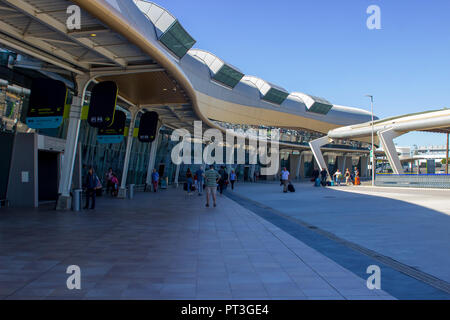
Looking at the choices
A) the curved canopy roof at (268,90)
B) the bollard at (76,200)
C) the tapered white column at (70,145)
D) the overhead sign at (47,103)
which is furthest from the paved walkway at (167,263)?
the curved canopy roof at (268,90)

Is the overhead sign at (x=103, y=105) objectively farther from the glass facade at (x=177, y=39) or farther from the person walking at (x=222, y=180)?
the glass facade at (x=177, y=39)

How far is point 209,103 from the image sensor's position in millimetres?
58750

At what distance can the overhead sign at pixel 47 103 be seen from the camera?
12180 millimetres

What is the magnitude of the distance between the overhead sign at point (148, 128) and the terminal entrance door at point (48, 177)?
183 inches

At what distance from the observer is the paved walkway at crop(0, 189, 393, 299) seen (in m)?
4.47

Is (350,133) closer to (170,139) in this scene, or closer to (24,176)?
(170,139)

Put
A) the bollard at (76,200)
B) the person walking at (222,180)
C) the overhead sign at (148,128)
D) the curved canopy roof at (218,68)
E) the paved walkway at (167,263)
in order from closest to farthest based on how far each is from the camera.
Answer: the paved walkway at (167,263) < the bollard at (76,200) < the overhead sign at (148,128) < the person walking at (222,180) < the curved canopy roof at (218,68)

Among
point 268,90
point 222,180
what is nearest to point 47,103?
point 222,180

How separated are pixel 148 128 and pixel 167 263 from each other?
49.9 feet

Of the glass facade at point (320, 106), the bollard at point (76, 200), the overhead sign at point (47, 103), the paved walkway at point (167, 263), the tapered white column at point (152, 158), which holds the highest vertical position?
the glass facade at point (320, 106)

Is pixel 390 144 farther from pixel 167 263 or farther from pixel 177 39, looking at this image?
pixel 167 263

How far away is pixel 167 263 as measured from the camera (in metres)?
5.88
